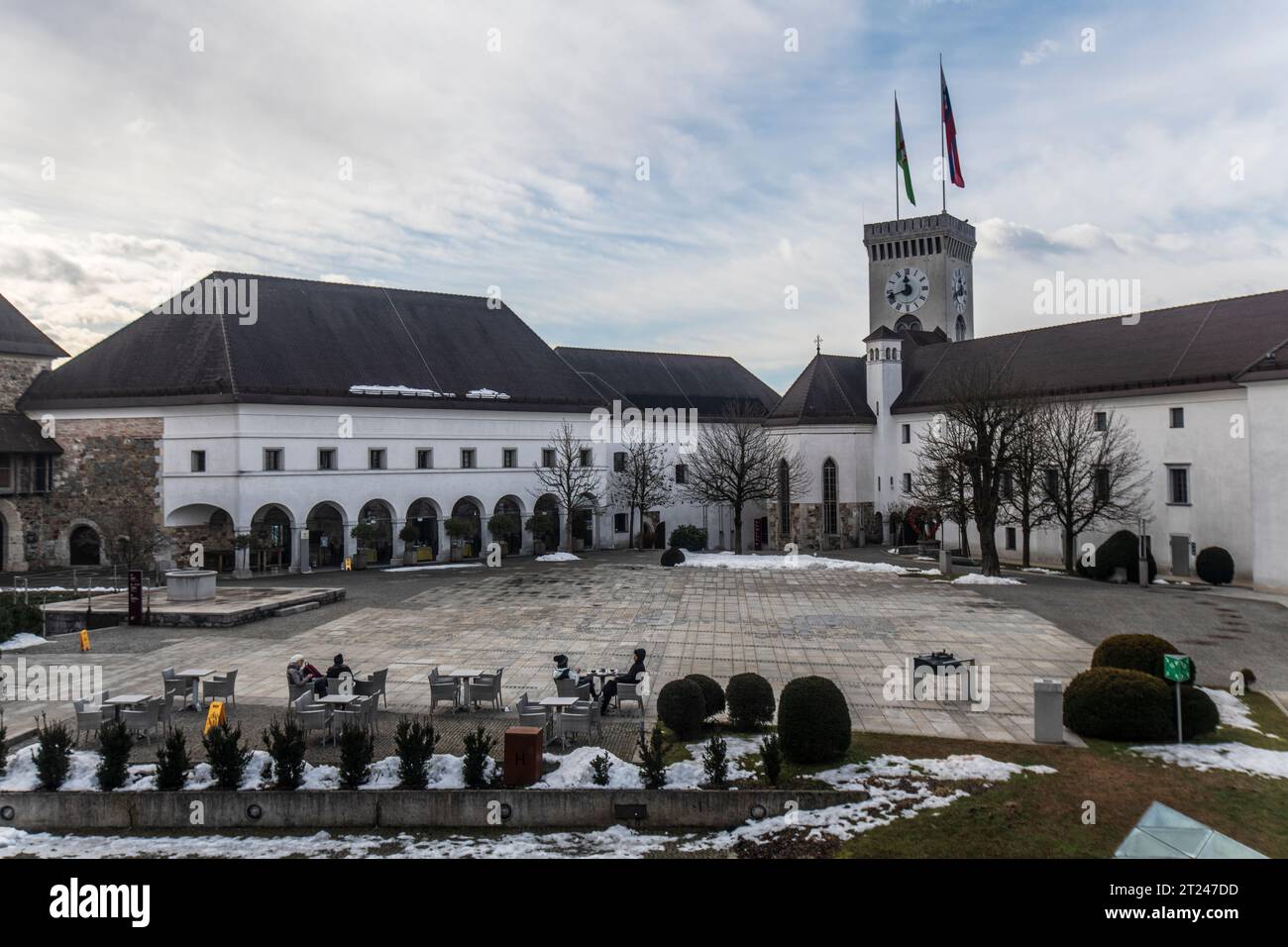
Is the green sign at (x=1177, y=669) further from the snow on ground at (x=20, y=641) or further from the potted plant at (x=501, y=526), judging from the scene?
the potted plant at (x=501, y=526)

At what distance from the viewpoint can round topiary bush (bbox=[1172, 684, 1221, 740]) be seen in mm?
14539

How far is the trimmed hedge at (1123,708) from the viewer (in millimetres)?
14414

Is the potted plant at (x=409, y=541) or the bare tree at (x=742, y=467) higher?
the bare tree at (x=742, y=467)

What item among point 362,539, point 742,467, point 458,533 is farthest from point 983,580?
point 362,539

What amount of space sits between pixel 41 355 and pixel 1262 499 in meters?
53.2

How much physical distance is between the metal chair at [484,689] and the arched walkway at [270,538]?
25.2 meters

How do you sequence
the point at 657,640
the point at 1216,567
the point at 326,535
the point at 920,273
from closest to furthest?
the point at 657,640, the point at 1216,567, the point at 326,535, the point at 920,273

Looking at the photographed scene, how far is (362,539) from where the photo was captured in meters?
41.7

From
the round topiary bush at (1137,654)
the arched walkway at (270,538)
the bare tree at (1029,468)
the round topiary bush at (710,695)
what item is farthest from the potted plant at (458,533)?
the round topiary bush at (1137,654)

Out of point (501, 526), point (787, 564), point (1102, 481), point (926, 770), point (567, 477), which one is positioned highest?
point (567, 477)

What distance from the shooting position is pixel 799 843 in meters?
10.7

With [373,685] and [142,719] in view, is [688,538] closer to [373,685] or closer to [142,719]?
A: [373,685]

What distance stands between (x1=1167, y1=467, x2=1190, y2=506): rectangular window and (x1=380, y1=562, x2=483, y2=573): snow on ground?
31.4 m

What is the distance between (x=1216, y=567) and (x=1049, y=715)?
82.7ft
